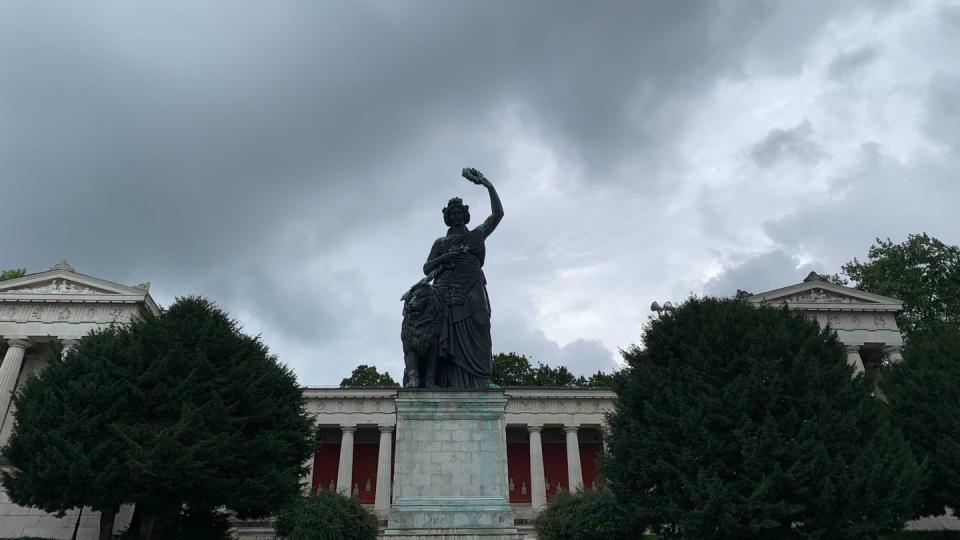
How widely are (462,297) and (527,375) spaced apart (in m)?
53.2

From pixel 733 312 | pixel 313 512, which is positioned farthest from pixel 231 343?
pixel 733 312

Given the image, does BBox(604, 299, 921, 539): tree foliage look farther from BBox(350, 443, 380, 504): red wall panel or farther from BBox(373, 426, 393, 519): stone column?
BBox(350, 443, 380, 504): red wall panel

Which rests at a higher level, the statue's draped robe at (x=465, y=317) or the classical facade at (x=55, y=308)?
the classical facade at (x=55, y=308)

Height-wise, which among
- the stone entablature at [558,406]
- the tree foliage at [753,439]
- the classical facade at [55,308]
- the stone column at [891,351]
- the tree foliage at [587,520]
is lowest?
the tree foliage at [587,520]

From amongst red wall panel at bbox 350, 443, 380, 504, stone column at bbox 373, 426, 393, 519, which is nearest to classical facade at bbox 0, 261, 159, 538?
stone column at bbox 373, 426, 393, 519

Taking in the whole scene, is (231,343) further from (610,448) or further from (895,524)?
(895,524)

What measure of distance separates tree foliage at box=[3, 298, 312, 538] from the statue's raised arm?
47.8 ft

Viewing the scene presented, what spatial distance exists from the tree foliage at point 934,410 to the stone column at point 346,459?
33.8 m

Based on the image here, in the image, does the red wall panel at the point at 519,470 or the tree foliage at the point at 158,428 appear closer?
the tree foliage at the point at 158,428

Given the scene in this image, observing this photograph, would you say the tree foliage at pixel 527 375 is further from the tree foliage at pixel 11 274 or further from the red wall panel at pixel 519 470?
the tree foliage at pixel 11 274

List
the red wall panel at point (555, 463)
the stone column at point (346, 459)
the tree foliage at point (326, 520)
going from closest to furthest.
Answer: the tree foliage at point (326, 520)
the stone column at point (346, 459)
the red wall panel at point (555, 463)

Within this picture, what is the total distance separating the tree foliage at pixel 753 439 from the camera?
17891 mm

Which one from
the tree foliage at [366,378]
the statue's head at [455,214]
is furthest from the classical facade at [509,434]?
the statue's head at [455,214]

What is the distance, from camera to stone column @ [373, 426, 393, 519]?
43.0 m
